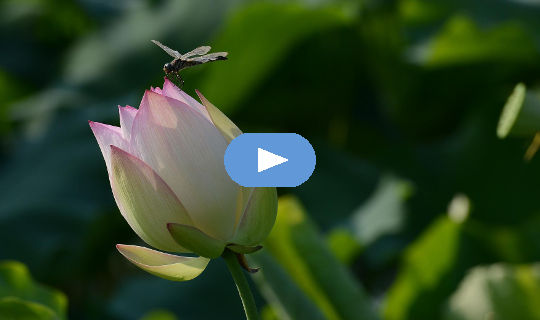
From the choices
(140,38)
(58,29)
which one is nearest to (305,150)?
(140,38)

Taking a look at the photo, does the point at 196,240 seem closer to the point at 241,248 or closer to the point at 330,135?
the point at 241,248

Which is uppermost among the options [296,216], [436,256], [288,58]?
[296,216]

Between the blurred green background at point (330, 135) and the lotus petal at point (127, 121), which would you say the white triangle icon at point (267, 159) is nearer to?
the lotus petal at point (127, 121)

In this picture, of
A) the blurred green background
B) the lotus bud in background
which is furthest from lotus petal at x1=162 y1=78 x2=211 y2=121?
the blurred green background

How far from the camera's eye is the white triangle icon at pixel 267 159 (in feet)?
0.76

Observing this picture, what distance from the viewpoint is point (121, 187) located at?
0.28 meters

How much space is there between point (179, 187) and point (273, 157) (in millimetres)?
47

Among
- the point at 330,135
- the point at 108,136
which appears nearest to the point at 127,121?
the point at 108,136

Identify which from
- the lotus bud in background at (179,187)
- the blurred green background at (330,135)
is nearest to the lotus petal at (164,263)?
the lotus bud in background at (179,187)

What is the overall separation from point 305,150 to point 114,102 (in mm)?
1212

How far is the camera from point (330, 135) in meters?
1.53

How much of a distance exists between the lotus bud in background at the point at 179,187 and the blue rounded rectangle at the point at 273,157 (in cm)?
2

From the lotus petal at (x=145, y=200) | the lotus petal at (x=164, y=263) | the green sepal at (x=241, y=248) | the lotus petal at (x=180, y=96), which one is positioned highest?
the lotus petal at (x=180, y=96)

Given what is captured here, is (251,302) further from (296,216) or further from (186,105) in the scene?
(296,216)
